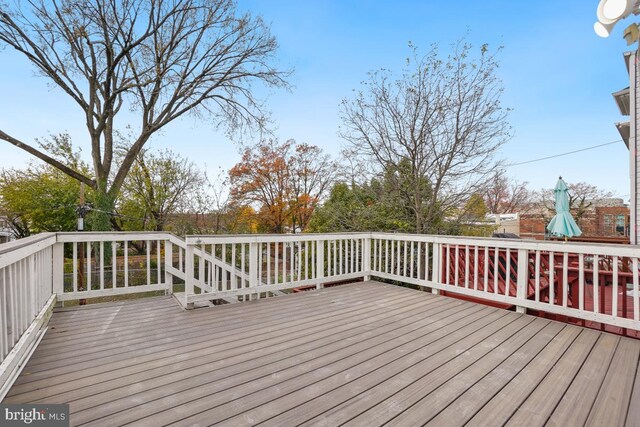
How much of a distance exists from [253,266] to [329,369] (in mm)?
2103

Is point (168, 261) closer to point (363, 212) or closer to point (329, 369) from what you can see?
point (329, 369)

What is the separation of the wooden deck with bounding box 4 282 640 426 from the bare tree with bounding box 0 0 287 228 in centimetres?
→ 929

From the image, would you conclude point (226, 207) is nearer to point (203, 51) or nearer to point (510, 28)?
point (203, 51)

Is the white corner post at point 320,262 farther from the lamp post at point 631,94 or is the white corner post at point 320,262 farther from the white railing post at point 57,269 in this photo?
the lamp post at point 631,94

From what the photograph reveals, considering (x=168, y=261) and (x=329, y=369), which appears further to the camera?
(x=168, y=261)

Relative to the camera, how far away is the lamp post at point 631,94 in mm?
2180

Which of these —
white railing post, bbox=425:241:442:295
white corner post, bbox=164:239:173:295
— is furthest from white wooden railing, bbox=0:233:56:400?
white railing post, bbox=425:241:442:295

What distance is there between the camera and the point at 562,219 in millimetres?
3996

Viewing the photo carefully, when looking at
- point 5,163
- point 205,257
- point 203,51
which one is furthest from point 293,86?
point 5,163

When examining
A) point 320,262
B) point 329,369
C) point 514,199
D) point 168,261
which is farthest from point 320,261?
point 514,199

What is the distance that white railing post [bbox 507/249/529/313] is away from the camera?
10.7 feet

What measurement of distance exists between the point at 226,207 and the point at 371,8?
8470 millimetres

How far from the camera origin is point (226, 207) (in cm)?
1178

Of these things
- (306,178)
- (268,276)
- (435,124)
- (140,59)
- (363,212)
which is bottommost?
(268,276)
